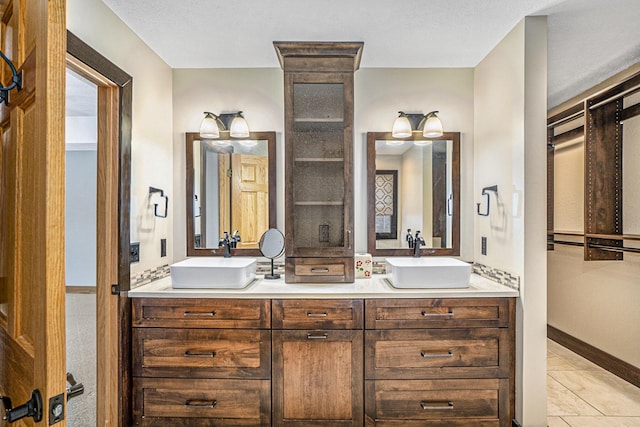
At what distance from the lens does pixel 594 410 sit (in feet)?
8.38

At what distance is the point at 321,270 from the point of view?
2.52 m

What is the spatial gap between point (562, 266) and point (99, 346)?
4.02 meters

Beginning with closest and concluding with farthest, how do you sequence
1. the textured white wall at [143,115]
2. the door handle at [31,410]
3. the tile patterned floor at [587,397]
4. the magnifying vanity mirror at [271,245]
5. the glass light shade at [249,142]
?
the door handle at [31,410]
the textured white wall at [143,115]
the tile patterned floor at [587,397]
the magnifying vanity mirror at [271,245]
the glass light shade at [249,142]

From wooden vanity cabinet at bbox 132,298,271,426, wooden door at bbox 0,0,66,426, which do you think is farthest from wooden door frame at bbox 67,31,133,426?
wooden door at bbox 0,0,66,426

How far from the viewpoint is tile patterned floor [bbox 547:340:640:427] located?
2.43 metres

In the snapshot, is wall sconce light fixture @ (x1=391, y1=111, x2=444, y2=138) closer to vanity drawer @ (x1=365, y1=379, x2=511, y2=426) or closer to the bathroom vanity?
the bathroom vanity

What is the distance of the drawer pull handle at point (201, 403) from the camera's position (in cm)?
221

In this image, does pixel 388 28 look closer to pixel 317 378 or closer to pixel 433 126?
pixel 433 126

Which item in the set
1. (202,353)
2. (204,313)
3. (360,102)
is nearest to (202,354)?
(202,353)

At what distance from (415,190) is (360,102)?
31.3 inches

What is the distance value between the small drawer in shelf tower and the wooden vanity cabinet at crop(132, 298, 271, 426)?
0.47 meters

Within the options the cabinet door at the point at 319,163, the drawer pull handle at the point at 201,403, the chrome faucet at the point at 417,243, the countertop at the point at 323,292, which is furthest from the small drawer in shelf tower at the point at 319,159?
the drawer pull handle at the point at 201,403

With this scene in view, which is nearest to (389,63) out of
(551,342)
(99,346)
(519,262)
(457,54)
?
(457,54)

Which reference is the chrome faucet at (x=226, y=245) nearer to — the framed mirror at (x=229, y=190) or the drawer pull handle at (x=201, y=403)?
the framed mirror at (x=229, y=190)
